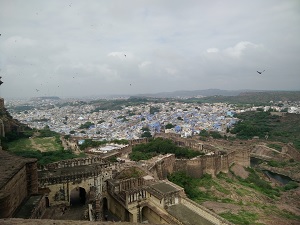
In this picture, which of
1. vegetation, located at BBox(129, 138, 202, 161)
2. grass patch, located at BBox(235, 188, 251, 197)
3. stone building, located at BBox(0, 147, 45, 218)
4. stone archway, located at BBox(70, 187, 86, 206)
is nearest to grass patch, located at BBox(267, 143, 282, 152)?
vegetation, located at BBox(129, 138, 202, 161)

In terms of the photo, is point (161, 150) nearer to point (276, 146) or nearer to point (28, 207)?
point (28, 207)

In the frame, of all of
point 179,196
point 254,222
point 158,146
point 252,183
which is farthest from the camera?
point 158,146

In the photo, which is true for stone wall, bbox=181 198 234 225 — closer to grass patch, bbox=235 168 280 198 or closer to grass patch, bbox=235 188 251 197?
grass patch, bbox=235 188 251 197

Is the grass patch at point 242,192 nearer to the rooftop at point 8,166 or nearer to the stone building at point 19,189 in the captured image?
the stone building at point 19,189

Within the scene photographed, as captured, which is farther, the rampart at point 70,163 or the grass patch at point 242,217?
the grass patch at point 242,217

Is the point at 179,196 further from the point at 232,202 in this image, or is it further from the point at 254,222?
the point at 232,202

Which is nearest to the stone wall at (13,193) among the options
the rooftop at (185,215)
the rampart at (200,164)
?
the rooftop at (185,215)

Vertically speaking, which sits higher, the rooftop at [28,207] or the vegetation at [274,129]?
the rooftop at [28,207]

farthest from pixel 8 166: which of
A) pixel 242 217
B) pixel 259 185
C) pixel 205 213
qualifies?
pixel 259 185

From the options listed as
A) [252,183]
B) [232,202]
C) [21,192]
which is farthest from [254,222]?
[21,192]

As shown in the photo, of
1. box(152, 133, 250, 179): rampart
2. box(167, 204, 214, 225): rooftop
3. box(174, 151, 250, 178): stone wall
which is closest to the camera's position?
box(167, 204, 214, 225): rooftop

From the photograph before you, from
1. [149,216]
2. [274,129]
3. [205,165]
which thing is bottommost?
[274,129]
